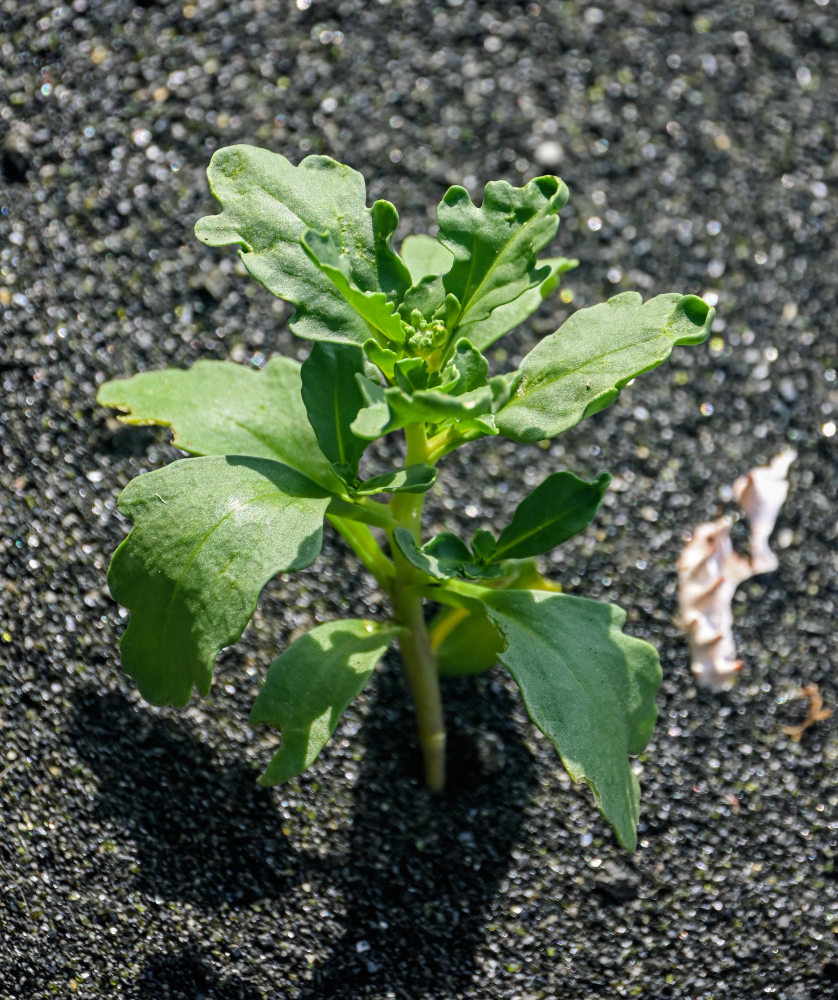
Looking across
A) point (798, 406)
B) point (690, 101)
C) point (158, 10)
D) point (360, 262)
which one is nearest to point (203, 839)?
point (360, 262)

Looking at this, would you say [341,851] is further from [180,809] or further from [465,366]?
[465,366]

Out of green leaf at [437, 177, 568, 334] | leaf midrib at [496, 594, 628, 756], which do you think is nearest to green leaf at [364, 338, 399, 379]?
green leaf at [437, 177, 568, 334]

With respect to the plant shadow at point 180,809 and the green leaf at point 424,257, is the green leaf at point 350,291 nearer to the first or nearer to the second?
the green leaf at point 424,257

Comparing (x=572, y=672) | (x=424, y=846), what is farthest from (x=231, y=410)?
(x=424, y=846)

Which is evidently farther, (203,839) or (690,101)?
(690,101)

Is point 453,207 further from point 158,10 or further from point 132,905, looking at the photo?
point 158,10

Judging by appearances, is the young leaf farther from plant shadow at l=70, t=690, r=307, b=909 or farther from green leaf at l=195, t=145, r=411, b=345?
plant shadow at l=70, t=690, r=307, b=909

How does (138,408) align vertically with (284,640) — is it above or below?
above
